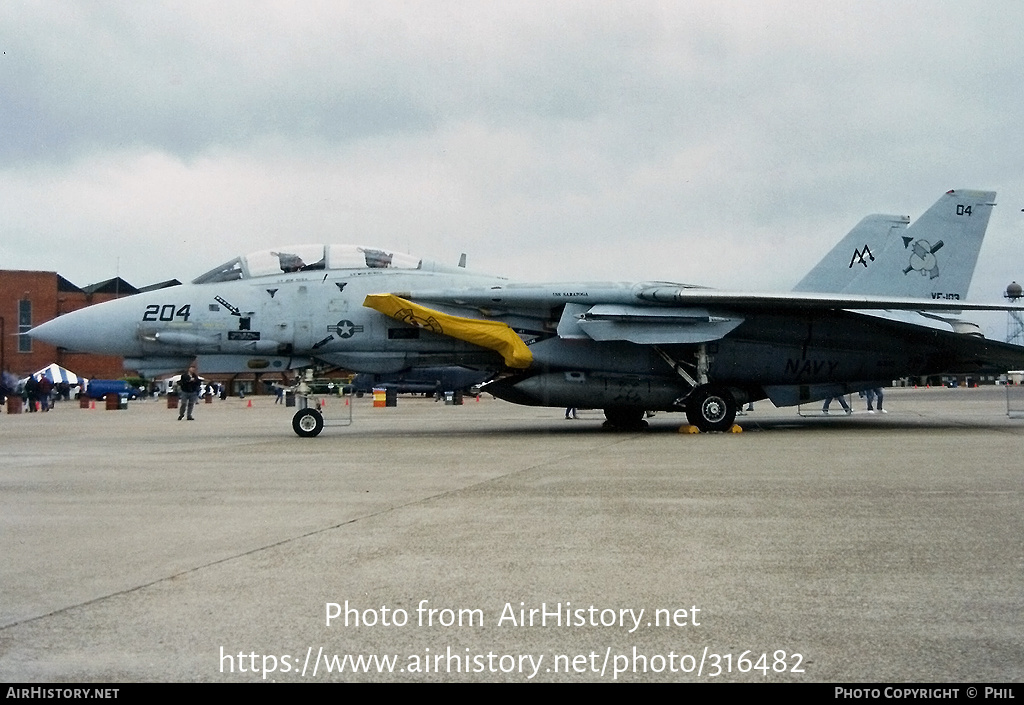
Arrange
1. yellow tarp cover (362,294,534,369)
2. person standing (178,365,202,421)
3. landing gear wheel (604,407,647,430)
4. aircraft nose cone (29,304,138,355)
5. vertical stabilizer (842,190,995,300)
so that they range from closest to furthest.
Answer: aircraft nose cone (29,304,138,355), yellow tarp cover (362,294,534,369), landing gear wheel (604,407,647,430), vertical stabilizer (842,190,995,300), person standing (178,365,202,421)

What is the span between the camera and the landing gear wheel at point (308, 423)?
47.5 feet

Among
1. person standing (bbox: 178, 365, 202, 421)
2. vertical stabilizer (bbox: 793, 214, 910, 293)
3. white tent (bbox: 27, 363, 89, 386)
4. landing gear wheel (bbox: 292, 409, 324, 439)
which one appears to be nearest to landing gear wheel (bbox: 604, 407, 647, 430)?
vertical stabilizer (bbox: 793, 214, 910, 293)

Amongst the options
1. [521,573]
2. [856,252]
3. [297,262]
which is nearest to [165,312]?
[297,262]

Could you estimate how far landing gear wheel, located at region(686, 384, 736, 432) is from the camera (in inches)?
583

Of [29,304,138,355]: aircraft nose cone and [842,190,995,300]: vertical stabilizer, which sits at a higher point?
[842,190,995,300]: vertical stabilizer

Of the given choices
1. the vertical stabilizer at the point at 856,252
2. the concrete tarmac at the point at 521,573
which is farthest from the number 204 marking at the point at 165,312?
the vertical stabilizer at the point at 856,252

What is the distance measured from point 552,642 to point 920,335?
47.2ft

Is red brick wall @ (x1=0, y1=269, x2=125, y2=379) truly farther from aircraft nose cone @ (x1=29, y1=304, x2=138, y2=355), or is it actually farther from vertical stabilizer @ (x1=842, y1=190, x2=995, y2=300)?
vertical stabilizer @ (x1=842, y1=190, x2=995, y2=300)

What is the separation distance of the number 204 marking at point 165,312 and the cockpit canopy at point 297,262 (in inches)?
28.5

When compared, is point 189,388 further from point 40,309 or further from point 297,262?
point 297,262

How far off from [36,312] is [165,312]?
12.3 meters

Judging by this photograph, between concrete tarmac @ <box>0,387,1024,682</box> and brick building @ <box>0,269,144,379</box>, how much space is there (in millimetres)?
9529
